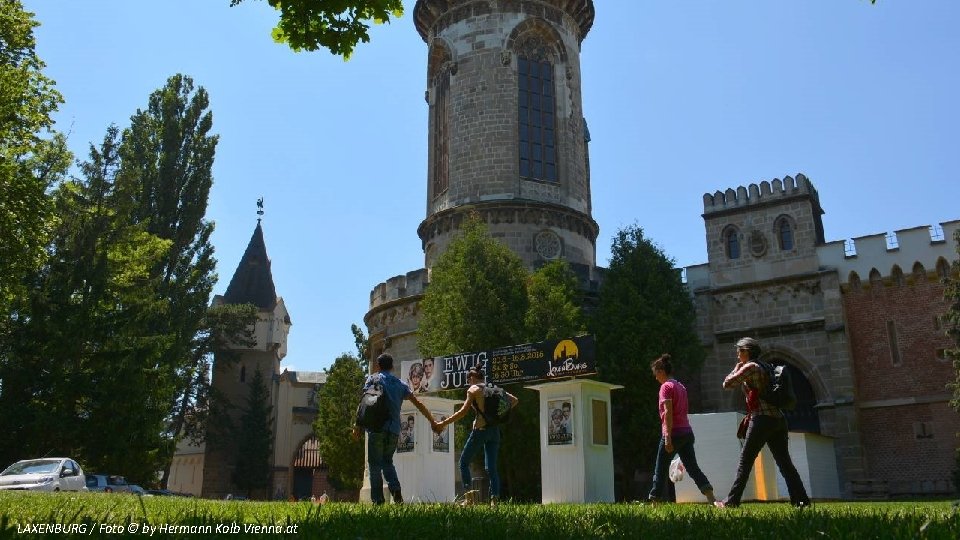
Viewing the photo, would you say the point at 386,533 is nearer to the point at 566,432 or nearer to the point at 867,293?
the point at 566,432

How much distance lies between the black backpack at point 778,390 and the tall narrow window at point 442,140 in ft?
78.4

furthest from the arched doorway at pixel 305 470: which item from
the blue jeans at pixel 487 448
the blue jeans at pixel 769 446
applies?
the blue jeans at pixel 769 446

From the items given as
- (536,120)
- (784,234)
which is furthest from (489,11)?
(784,234)

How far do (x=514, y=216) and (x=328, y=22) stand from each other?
21.1 meters

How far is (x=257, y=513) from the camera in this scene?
586 centimetres

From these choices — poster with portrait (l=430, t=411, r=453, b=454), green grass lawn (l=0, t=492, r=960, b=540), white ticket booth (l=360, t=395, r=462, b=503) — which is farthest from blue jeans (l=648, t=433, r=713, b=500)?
poster with portrait (l=430, t=411, r=453, b=454)

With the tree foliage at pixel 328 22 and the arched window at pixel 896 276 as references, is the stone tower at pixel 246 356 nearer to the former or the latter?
the arched window at pixel 896 276

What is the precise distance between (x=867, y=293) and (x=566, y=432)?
15.4m

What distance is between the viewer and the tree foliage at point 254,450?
40.3 m

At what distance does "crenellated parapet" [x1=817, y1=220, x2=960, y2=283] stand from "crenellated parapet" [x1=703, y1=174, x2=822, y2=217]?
77.0 inches

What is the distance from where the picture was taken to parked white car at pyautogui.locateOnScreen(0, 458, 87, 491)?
16719mm

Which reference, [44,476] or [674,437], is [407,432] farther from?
[44,476]

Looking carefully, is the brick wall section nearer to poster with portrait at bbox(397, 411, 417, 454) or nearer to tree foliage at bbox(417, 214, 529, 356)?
tree foliage at bbox(417, 214, 529, 356)

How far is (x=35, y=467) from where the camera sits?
703 inches
